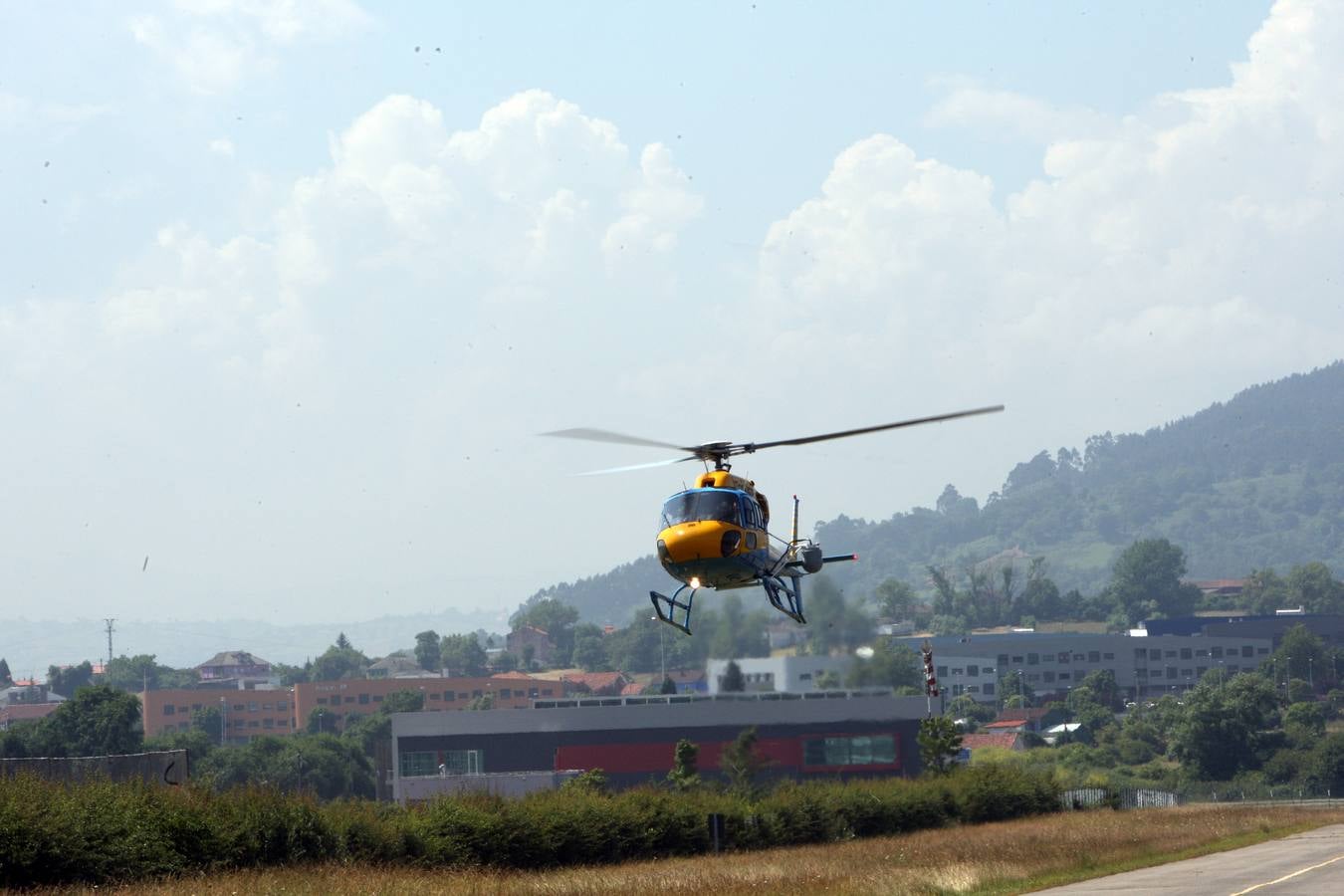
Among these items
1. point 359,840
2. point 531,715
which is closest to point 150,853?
point 359,840

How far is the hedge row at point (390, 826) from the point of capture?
105 ft

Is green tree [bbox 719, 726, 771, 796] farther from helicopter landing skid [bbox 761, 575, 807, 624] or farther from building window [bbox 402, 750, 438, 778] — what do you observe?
helicopter landing skid [bbox 761, 575, 807, 624]

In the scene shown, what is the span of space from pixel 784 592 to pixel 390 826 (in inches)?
466

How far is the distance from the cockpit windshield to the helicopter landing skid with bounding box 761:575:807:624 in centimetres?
273

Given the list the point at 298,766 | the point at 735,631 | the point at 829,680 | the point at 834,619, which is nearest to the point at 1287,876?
the point at 834,619

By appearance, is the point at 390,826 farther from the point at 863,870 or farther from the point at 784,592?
the point at 863,870

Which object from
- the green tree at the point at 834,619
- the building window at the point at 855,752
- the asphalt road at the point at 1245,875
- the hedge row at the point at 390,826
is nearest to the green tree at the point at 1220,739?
the building window at the point at 855,752

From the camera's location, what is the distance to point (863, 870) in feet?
147

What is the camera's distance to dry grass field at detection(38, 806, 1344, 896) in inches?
1353

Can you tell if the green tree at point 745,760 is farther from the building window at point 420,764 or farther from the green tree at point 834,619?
the building window at point 420,764

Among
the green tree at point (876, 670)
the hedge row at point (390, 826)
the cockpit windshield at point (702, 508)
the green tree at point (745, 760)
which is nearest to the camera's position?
the hedge row at point (390, 826)

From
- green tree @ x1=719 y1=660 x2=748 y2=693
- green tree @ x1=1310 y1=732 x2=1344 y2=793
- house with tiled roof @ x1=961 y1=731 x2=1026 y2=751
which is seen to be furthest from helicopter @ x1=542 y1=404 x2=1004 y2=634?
house with tiled roof @ x1=961 y1=731 x2=1026 y2=751

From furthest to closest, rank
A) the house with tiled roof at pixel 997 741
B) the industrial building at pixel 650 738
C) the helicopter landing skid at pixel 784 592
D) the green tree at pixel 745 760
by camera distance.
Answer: the house with tiled roof at pixel 997 741
the industrial building at pixel 650 738
the green tree at pixel 745 760
the helicopter landing skid at pixel 784 592

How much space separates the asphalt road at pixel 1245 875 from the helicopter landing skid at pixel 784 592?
30.1 ft
